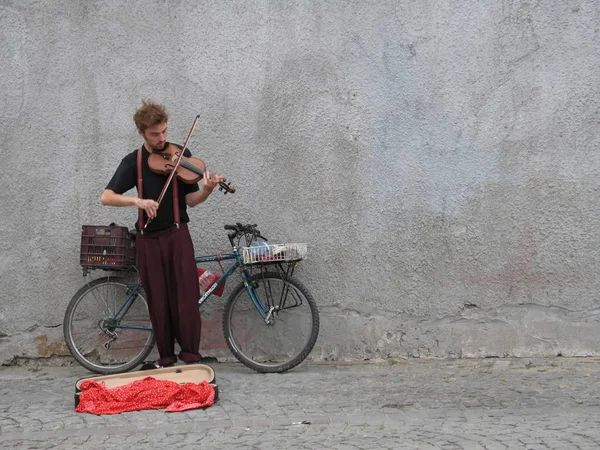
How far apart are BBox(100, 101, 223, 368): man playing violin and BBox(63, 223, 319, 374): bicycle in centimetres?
26

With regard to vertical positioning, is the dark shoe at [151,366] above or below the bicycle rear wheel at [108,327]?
below

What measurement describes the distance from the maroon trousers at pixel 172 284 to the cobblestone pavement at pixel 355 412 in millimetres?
439

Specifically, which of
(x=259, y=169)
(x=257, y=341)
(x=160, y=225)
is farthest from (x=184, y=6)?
(x=257, y=341)

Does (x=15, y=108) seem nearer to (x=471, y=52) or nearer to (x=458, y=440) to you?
(x=471, y=52)

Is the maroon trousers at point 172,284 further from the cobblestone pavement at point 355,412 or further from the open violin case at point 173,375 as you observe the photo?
the cobblestone pavement at point 355,412


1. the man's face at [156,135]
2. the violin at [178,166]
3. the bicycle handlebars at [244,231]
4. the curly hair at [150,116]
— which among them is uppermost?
the curly hair at [150,116]

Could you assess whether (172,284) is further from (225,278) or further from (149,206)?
(149,206)

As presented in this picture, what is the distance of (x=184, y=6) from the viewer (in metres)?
6.68

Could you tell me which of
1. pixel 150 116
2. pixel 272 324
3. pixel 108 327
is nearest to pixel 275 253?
pixel 272 324

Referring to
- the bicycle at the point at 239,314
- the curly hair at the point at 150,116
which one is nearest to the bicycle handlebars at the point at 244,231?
the bicycle at the point at 239,314

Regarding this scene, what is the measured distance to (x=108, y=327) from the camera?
6.60 meters

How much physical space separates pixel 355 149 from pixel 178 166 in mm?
1491

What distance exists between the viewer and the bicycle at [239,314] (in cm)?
637

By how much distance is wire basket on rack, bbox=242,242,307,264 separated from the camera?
6258 millimetres
